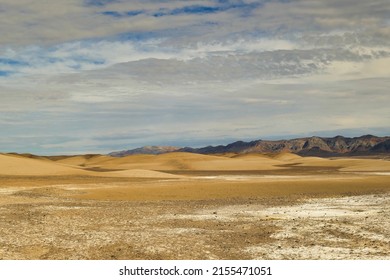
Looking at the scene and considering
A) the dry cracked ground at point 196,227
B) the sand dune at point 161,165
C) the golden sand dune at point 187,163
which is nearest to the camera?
the dry cracked ground at point 196,227

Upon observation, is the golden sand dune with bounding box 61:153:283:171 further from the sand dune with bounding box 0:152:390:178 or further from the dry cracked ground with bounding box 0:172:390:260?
the dry cracked ground with bounding box 0:172:390:260

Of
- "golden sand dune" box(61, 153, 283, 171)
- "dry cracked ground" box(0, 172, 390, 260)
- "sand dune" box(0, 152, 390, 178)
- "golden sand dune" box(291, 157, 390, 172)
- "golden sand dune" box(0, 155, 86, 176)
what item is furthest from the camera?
"golden sand dune" box(61, 153, 283, 171)

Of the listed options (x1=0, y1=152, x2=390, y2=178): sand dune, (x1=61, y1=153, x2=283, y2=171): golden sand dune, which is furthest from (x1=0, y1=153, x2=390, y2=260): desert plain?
(x1=61, y1=153, x2=283, y2=171): golden sand dune

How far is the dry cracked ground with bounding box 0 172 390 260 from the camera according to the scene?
16.7 m

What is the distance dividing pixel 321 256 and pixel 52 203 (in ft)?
72.4

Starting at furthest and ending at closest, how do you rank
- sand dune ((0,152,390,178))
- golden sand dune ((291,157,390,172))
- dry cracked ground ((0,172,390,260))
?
golden sand dune ((291,157,390,172))
sand dune ((0,152,390,178))
dry cracked ground ((0,172,390,260))

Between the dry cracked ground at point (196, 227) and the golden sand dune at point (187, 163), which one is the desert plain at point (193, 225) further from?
the golden sand dune at point (187, 163)

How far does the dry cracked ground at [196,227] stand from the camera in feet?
54.7

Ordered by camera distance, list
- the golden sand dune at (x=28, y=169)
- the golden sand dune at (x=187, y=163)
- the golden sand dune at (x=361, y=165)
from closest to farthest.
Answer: the golden sand dune at (x=28, y=169) → the golden sand dune at (x=361, y=165) → the golden sand dune at (x=187, y=163)

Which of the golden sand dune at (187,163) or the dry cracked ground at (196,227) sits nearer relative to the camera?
the dry cracked ground at (196,227)

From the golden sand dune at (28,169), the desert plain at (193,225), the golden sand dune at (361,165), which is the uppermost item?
the golden sand dune at (28,169)

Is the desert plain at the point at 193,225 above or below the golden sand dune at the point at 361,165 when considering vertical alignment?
above

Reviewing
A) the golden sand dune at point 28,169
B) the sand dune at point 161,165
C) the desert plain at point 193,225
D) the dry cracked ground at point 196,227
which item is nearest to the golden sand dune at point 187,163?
the sand dune at point 161,165
